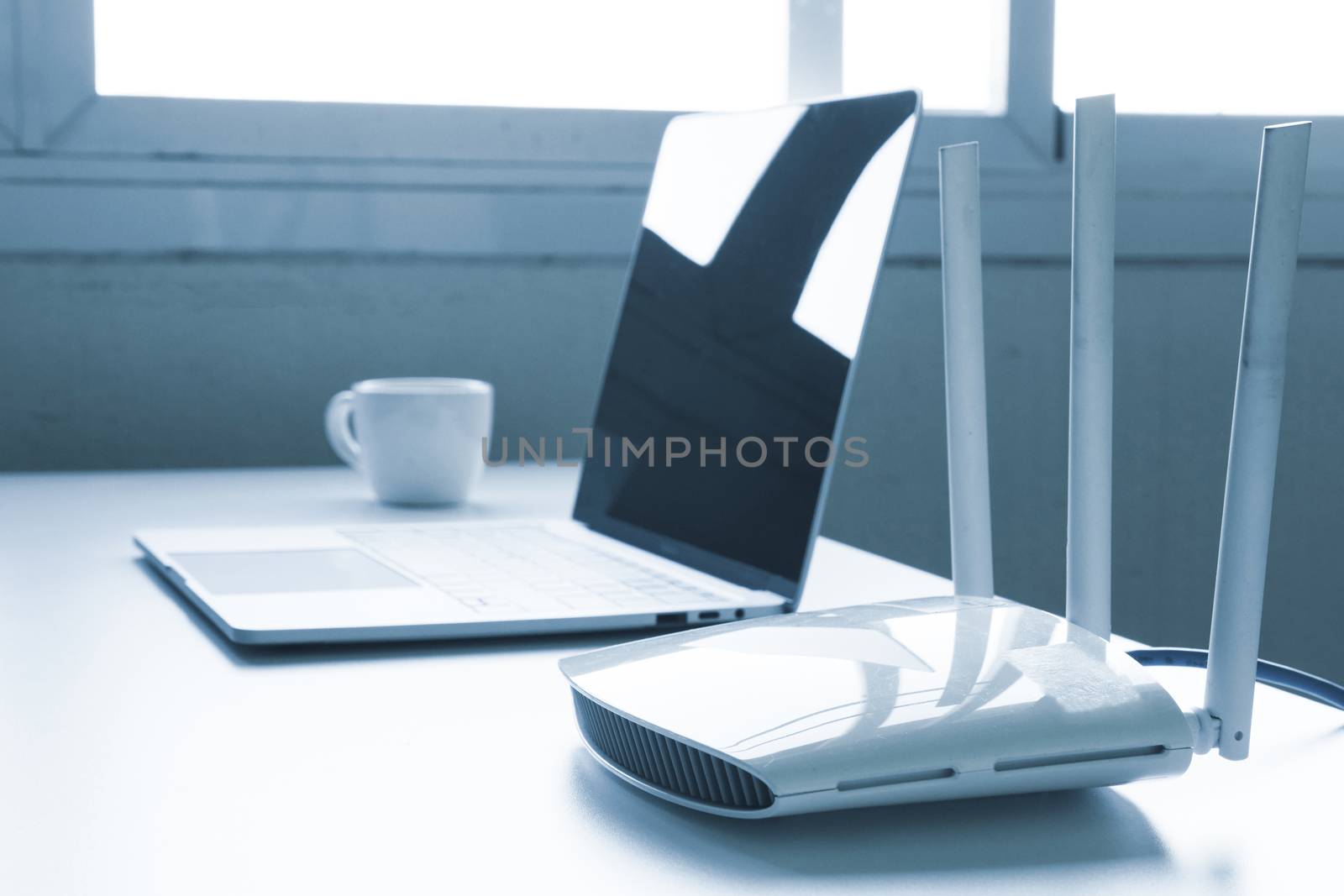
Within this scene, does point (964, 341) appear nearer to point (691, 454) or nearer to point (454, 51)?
point (691, 454)

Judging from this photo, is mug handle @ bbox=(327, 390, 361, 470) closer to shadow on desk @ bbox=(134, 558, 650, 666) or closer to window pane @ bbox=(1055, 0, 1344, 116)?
shadow on desk @ bbox=(134, 558, 650, 666)

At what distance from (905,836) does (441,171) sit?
1020 millimetres

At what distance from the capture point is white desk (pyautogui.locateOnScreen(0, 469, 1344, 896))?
332 millimetres

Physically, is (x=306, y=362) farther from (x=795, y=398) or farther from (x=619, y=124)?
(x=795, y=398)

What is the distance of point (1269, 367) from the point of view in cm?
37

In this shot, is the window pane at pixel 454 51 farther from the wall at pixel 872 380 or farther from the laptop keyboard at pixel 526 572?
the laptop keyboard at pixel 526 572

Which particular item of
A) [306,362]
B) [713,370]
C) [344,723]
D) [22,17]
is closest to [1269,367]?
[344,723]

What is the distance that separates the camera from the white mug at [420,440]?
967mm

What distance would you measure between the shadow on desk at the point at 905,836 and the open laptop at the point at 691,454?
0.23 m

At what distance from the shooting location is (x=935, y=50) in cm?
150

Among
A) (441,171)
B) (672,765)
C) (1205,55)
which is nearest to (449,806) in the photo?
(672,765)

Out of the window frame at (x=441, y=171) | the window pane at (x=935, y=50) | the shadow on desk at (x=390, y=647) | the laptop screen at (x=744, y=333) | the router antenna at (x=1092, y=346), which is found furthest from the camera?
the window pane at (x=935, y=50)

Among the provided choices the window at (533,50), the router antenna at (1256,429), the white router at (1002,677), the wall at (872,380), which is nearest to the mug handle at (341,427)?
the wall at (872,380)

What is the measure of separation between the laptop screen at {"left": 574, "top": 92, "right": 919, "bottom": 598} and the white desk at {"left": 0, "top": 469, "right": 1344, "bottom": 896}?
0.54 ft
